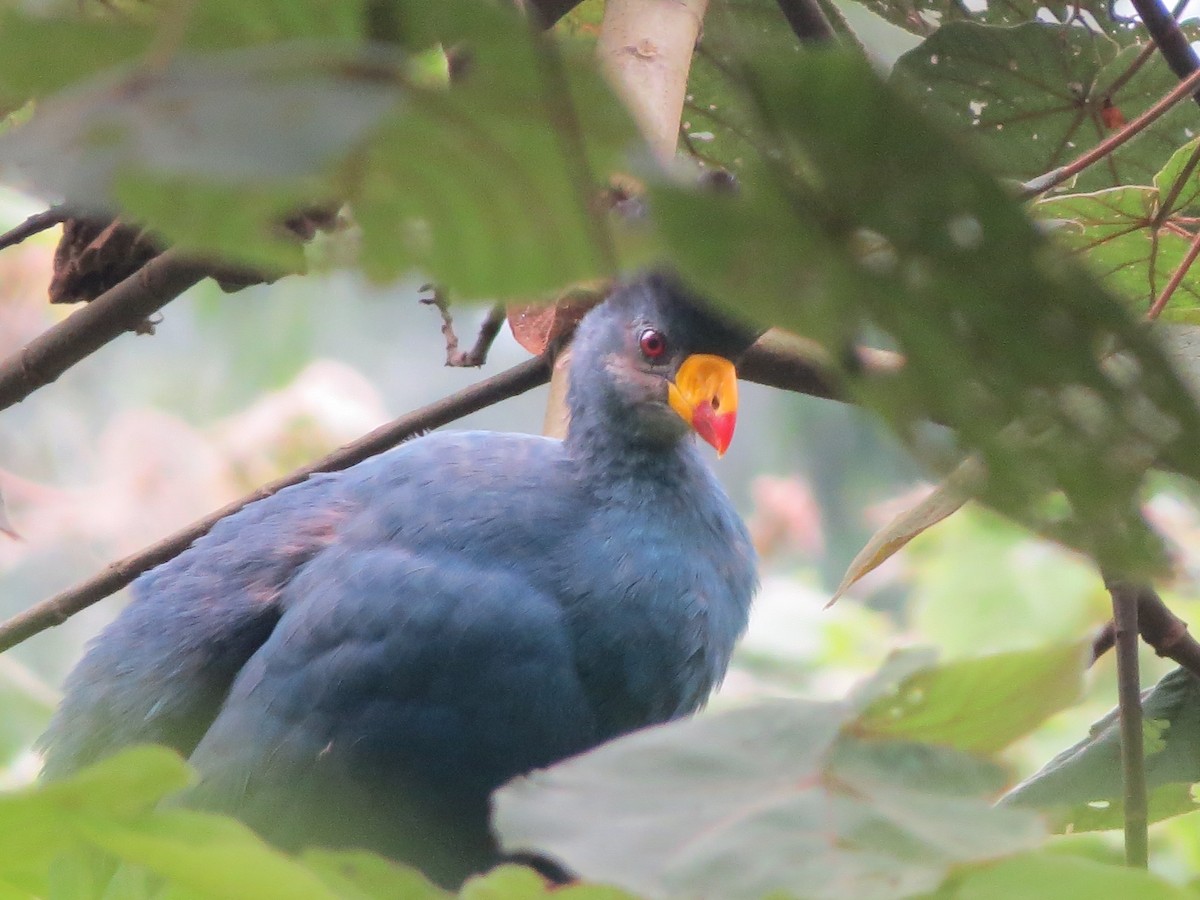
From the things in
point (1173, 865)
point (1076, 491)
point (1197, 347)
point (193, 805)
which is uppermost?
point (1076, 491)

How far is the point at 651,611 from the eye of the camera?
55.7 inches

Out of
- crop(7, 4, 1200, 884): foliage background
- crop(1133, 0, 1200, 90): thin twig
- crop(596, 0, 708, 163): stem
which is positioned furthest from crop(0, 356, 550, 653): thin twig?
crop(7, 4, 1200, 884): foliage background

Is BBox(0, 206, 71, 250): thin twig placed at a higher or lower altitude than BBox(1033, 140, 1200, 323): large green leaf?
lower

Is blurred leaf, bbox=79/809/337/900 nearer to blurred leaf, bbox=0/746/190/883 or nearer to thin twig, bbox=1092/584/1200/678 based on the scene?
blurred leaf, bbox=0/746/190/883

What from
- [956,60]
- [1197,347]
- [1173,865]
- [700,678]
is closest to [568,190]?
[1197,347]

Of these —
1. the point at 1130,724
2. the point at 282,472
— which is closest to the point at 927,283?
the point at 1130,724

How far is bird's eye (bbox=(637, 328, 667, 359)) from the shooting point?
1.53 metres

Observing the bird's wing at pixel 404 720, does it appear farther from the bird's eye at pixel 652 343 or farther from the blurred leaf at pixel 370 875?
the blurred leaf at pixel 370 875

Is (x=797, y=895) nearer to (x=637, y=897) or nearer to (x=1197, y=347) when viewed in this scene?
(x=637, y=897)

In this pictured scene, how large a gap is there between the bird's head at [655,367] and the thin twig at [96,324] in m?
0.52

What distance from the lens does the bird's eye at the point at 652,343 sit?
1.53 m

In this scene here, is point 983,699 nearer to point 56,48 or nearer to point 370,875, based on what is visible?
point 370,875

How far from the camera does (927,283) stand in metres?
0.28

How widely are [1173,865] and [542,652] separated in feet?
7.22
